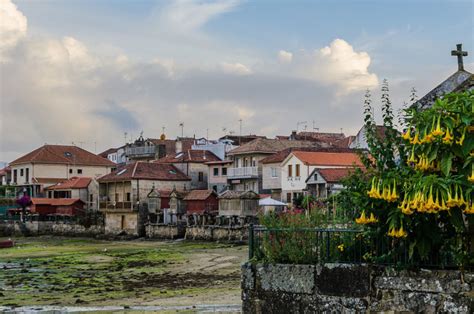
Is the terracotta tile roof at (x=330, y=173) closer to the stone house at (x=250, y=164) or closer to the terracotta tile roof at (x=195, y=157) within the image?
the stone house at (x=250, y=164)

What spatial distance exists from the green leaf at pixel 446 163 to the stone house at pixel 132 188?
66.0 m

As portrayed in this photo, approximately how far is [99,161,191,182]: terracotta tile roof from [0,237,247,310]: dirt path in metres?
17.2

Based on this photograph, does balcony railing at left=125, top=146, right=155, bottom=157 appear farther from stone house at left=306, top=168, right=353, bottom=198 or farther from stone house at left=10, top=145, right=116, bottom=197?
stone house at left=306, top=168, right=353, bottom=198

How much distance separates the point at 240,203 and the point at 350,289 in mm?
50463

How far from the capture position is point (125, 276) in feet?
123

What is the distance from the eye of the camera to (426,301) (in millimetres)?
12344

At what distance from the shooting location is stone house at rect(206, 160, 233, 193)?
79125mm

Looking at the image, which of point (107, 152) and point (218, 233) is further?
point (107, 152)

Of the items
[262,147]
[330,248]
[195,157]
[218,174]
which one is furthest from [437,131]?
[195,157]

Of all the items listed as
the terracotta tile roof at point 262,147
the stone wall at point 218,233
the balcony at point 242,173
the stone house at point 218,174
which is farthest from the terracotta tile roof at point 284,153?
the stone wall at point 218,233

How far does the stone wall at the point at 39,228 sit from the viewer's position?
85688 mm

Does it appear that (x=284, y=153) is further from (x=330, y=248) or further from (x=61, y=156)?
(x=330, y=248)

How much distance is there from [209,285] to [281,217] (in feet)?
54.1

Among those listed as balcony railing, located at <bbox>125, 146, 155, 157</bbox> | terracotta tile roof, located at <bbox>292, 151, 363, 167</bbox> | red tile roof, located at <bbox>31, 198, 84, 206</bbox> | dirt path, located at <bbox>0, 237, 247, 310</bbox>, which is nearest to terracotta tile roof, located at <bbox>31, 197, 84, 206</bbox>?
red tile roof, located at <bbox>31, 198, 84, 206</bbox>
